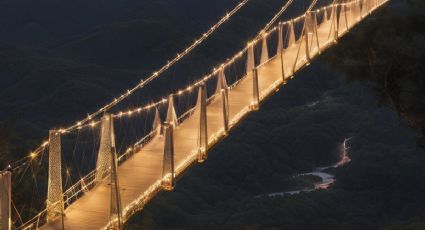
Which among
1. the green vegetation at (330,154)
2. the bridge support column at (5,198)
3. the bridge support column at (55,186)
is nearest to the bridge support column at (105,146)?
the bridge support column at (55,186)

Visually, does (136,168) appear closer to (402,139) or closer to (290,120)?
(402,139)

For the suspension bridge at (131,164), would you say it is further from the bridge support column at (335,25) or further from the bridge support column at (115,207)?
the bridge support column at (335,25)

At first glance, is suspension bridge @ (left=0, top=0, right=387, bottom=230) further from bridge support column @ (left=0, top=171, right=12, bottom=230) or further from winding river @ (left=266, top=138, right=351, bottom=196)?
winding river @ (left=266, top=138, right=351, bottom=196)

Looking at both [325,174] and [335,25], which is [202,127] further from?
[325,174]

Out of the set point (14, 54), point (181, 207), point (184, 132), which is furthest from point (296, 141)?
point (184, 132)

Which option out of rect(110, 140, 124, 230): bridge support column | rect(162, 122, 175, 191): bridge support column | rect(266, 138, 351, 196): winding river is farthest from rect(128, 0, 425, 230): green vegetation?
rect(110, 140, 124, 230): bridge support column
